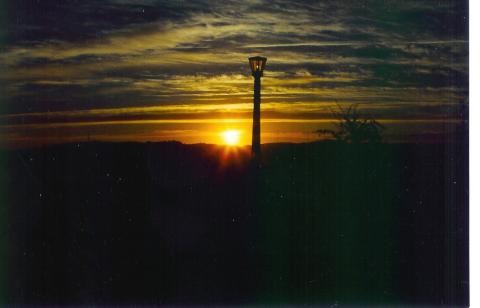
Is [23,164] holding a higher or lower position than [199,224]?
higher

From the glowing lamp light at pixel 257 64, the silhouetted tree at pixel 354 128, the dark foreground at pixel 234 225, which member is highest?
the glowing lamp light at pixel 257 64

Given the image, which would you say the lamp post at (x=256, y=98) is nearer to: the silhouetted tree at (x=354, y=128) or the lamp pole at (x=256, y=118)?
the lamp pole at (x=256, y=118)

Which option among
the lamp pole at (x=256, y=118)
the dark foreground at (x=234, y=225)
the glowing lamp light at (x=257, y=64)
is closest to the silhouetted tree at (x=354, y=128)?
the dark foreground at (x=234, y=225)

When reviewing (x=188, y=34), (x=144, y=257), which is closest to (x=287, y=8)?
(x=188, y=34)

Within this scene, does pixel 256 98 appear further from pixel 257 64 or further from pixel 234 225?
pixel 234 225

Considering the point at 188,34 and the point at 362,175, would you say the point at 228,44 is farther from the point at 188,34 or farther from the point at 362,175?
the point at 362,175

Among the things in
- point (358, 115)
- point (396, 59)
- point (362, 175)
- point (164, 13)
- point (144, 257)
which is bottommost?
point (144, 257)

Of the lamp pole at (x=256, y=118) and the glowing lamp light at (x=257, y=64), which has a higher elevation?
the glowing lamp light at (x=257, y=64)

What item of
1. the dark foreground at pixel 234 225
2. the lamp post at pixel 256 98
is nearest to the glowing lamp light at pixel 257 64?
the lamp post at pixel 256 98
